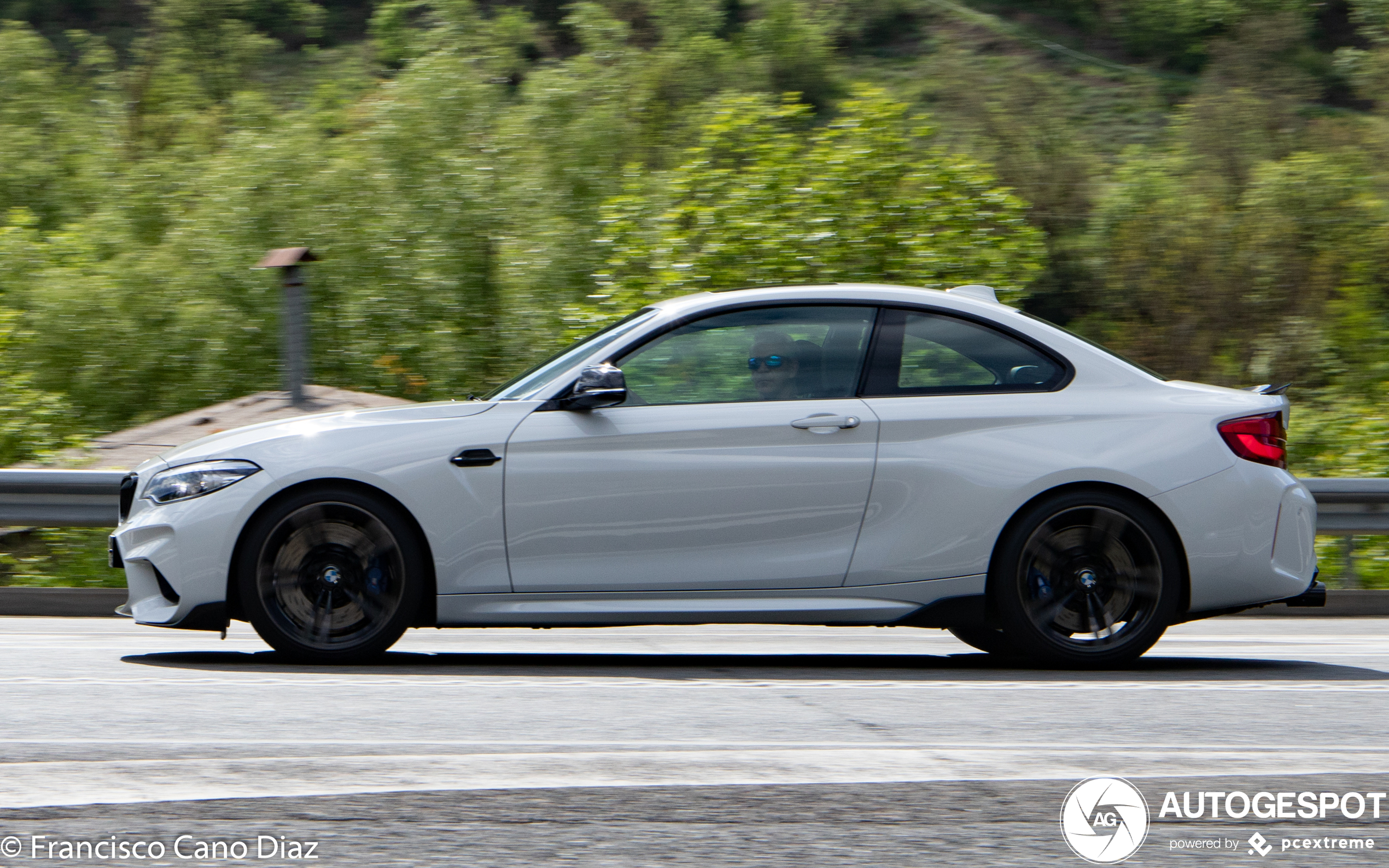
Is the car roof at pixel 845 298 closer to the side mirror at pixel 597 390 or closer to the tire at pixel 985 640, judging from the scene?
the side mirror at pixel 597 390

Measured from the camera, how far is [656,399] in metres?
5.96

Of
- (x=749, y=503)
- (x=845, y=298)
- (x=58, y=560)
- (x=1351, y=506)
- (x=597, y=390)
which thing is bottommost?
(x=58, y=560)

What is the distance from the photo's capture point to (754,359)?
19.7 ft

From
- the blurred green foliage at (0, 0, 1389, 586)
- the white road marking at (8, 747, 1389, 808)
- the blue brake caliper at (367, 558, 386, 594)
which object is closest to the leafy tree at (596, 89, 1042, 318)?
the blurred green foliage at (0, 0, 1389, 586)

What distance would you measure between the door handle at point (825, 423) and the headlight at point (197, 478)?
2.07m

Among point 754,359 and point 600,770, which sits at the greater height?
point 754,359

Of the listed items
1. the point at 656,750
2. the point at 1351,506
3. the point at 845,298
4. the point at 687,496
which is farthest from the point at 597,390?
the point at 1351,506

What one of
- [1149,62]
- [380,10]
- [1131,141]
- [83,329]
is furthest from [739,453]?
[1149,62]

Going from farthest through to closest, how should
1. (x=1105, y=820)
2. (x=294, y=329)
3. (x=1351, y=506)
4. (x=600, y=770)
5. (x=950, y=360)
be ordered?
(x=294, y=329)
(x=1351, y=506)
(x=950, y=360)
(x=600, y=770)
(x=1105, y=820)

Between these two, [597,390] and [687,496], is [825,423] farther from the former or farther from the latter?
[597,390]

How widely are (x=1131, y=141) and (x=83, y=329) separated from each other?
205ft

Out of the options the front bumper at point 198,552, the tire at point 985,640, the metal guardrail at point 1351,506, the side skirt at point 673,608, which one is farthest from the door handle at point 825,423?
the metal guardrail at point 1351,506

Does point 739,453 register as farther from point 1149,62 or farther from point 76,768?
point 1149,62

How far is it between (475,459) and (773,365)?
1217mm
